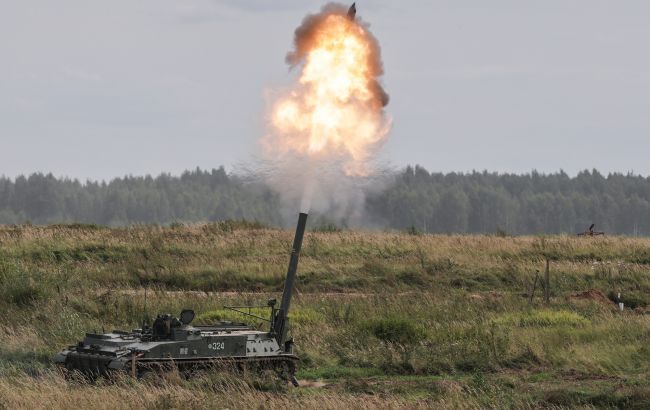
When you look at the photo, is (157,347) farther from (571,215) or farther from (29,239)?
(571,215)

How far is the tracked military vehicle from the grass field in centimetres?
38

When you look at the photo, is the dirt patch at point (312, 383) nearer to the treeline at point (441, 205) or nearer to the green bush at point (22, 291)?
the green bush at point (22, 291)

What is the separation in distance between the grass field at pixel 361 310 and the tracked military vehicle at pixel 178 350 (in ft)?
1.24

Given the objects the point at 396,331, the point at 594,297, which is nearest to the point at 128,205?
the point at 594,297

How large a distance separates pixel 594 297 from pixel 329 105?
1539 centimetres

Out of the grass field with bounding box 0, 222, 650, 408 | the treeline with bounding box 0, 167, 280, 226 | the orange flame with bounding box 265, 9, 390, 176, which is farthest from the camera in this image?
the treeline with bounding box 0, 167, 280, 226

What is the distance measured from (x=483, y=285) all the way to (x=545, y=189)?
156335 mm

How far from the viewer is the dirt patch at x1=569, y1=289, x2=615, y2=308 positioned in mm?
36253

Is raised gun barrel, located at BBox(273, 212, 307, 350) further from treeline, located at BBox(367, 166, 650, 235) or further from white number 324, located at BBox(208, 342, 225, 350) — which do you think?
treeline, located at BBox(367, 166, 650, 235)

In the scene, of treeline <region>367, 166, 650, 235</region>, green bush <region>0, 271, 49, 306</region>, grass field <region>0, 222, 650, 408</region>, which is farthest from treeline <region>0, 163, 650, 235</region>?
green bush <region>0, 271, 49, 306</region>

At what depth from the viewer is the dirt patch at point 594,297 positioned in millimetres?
36253

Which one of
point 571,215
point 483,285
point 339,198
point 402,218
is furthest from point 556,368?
point 571,215

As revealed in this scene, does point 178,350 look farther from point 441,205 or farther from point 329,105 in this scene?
point 441,205

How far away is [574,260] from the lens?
149ft
